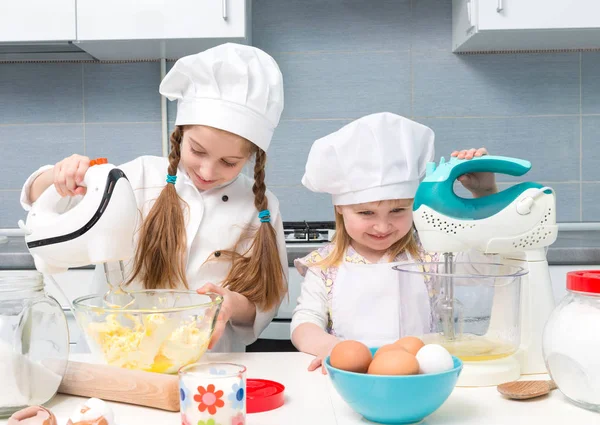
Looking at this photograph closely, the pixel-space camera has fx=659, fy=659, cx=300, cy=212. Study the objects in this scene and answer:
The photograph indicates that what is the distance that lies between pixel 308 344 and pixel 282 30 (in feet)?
4.62

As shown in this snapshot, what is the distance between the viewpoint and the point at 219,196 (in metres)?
1.45

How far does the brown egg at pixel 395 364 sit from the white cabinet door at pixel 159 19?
1.46 meters

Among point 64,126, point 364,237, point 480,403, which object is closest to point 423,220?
point 480,403

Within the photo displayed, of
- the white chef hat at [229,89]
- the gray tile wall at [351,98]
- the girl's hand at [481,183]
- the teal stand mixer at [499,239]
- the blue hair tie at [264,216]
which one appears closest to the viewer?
the teal stand mixer at [499,239]

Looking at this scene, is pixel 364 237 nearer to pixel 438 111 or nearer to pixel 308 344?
pixel 308 344

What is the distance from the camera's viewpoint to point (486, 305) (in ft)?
2.88

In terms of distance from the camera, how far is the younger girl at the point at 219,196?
1.30 meters

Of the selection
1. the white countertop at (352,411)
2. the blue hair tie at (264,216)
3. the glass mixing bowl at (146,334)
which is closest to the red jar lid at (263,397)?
the white countertop at (352,411)

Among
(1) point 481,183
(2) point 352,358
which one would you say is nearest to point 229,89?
(1) point 481,183

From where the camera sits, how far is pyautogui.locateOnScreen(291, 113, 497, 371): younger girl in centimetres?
131

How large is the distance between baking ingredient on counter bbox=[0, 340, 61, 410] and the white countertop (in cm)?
3

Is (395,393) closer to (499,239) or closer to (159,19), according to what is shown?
(499,239)

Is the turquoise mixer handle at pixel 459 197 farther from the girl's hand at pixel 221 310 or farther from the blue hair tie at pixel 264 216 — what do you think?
the blue hair tie at pixel 264 216

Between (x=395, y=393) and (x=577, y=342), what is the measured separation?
22cm
